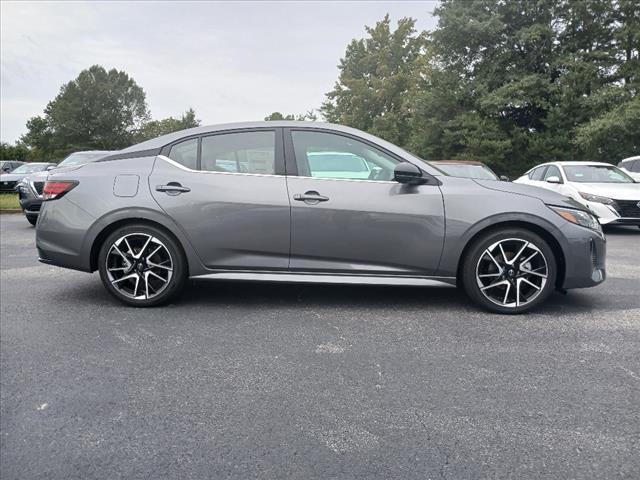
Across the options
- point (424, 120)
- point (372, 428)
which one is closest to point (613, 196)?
point (372, 428)

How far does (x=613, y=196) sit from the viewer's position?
998cm

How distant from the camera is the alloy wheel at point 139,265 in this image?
4363mm

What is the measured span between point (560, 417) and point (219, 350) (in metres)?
1.99

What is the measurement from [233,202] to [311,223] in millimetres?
660

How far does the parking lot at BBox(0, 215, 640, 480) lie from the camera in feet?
6.90

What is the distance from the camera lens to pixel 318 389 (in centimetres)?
277

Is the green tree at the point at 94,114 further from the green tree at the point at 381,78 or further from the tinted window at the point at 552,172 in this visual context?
the tinted window at the point at 552,172

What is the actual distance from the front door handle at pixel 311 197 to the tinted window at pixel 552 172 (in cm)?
842

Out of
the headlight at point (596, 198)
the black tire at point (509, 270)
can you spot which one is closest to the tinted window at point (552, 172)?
the headlight at point (596, 198)

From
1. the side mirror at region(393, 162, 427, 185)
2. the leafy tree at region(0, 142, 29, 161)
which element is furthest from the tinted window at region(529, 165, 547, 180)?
the leafy tree at region(0, 142, 29, 161)

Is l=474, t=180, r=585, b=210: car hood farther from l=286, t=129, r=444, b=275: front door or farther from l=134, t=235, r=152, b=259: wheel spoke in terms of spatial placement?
l=134, t=235, r=152, b=259: wheel spoke

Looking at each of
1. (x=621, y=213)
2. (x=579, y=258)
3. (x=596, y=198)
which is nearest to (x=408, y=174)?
(x=579, y=258)

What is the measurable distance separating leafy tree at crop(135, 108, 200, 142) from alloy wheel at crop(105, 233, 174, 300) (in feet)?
228

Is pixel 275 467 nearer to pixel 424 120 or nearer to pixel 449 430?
pixel 449 430
